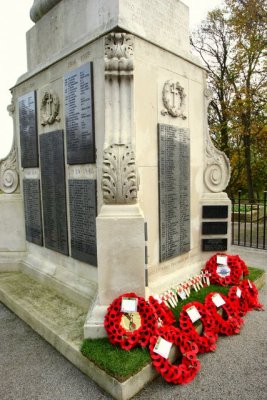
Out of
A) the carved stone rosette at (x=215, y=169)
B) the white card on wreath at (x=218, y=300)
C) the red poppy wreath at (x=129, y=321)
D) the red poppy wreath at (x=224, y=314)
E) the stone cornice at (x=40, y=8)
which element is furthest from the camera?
the carved stone rosette at (x=215, y=169)

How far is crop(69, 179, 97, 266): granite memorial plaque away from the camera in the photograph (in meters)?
4.27

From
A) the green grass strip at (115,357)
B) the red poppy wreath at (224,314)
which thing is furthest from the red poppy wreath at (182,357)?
the red poppy wreath at (224,314)

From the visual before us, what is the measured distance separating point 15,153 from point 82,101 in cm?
245

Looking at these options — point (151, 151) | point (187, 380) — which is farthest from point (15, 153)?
point (187, 380)

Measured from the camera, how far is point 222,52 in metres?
17.3

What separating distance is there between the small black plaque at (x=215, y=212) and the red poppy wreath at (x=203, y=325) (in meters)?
1.78

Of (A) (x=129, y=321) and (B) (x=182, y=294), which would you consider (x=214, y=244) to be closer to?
(B) (x=182, y=294)

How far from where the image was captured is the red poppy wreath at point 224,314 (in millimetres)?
3881

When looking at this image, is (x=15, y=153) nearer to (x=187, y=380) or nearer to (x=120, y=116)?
(x=120, y=116)

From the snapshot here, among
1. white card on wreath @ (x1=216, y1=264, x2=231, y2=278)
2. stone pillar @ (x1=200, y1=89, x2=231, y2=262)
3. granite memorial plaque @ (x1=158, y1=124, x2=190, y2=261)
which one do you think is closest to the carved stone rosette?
stone pillar @ (x1=200, y1=89, x2=231, y2=262)

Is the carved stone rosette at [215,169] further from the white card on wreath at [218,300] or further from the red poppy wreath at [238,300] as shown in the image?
the white card on wreath at [218,300]

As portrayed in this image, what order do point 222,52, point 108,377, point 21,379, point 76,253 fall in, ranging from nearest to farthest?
point 108,377, point 21,379, point 76,253, point 222,52

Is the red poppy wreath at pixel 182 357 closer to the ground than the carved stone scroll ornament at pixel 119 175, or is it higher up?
closer to the ground

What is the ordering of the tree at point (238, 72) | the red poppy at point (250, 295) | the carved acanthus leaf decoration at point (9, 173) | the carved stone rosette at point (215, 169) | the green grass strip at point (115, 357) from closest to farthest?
the green grass strip at point (115, 357) → the red poppy at point (250, 295) → the carved stone rosette at point (215, 169) → the carved acanthus leaf decoration at point (9, 173) → the tree at point (238, 72)
